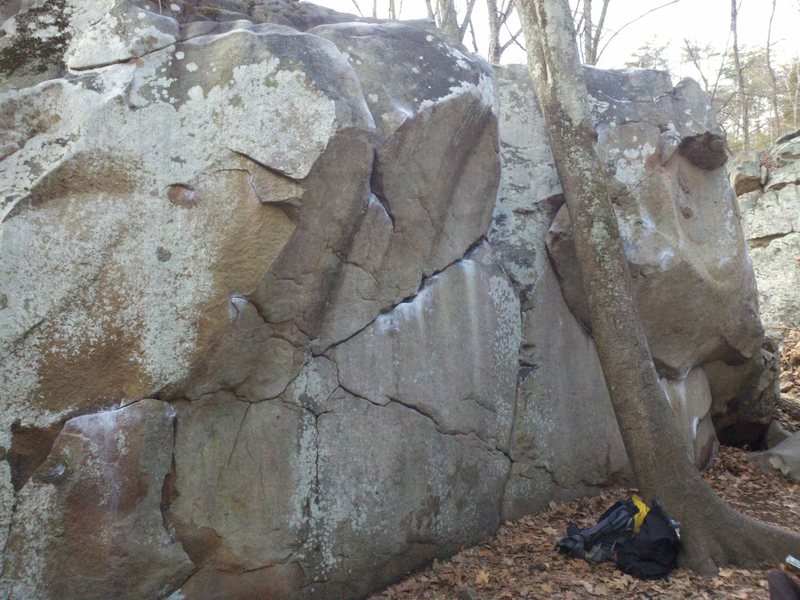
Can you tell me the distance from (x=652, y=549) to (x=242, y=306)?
3.20 m

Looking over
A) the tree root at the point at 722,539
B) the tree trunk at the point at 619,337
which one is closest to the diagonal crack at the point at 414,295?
the tree trunk at the point at 619,337

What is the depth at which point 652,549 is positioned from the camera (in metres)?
4.88

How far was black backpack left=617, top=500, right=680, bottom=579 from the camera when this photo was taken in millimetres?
4824

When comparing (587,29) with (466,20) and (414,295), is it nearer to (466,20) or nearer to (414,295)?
(466,20)

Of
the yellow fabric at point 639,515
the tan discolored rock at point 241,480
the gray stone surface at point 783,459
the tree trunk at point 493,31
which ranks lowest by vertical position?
the gray stone surface at point 783,459

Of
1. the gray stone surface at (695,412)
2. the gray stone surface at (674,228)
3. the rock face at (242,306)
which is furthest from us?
the gray stone surface at (695,412)

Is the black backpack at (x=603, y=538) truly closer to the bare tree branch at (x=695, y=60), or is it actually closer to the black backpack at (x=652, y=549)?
the black backpack at (x=652, y=549)

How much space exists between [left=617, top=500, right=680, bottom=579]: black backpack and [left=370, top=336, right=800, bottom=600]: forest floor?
74mm

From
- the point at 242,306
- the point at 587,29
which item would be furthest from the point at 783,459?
the point at 587,29

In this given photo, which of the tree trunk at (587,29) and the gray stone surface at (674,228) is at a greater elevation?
the tree trunk at (587,29)

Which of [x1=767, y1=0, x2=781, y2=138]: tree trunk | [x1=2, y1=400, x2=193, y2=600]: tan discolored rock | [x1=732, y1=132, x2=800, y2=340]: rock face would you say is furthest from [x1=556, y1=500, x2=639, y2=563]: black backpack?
[x1=767, y1=0, x2=781, y2=138]: tree trunk

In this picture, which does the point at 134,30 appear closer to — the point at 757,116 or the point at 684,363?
the point at 684,363

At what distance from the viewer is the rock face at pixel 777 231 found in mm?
12102

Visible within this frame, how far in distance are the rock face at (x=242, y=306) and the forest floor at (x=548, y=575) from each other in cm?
18
